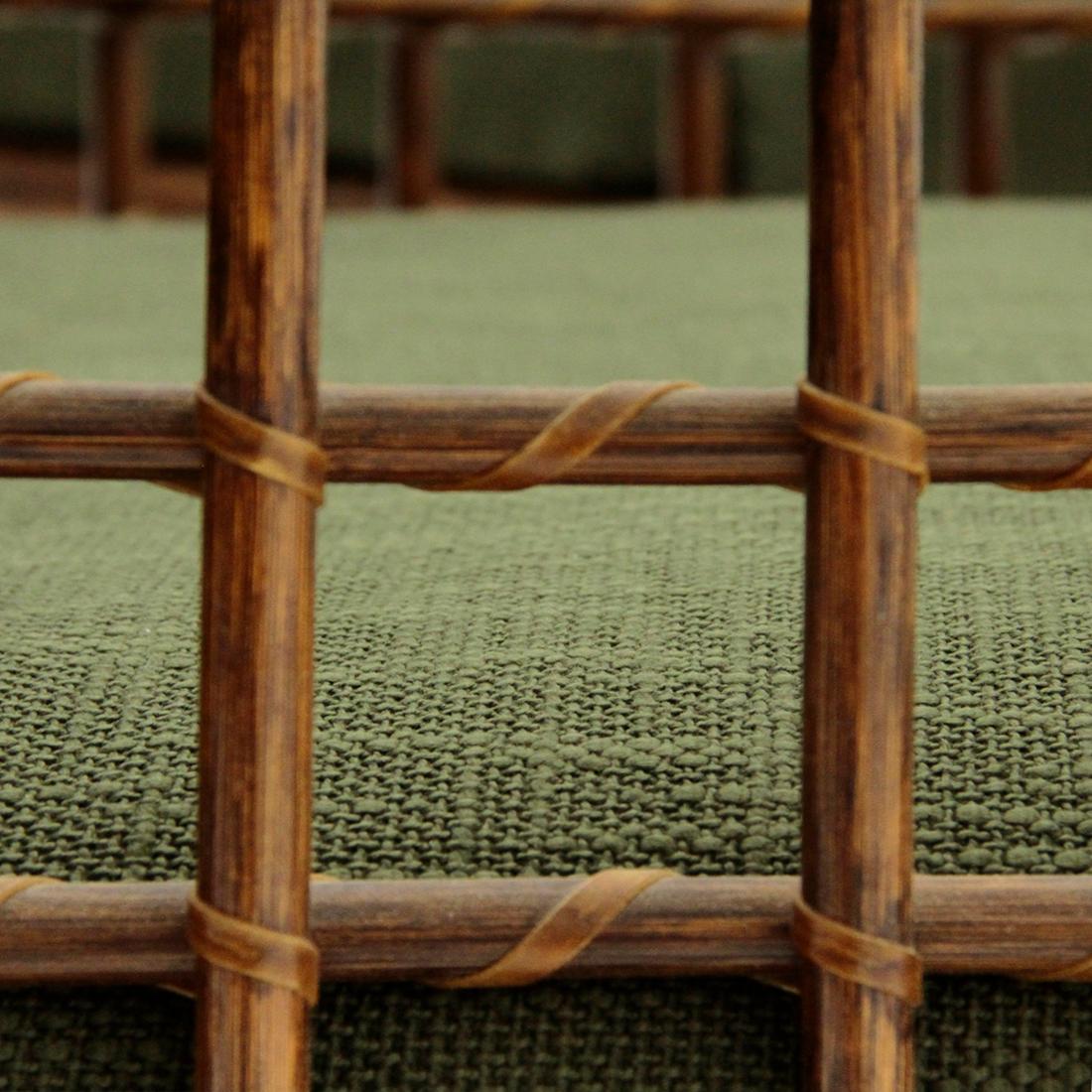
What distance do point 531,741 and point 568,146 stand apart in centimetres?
181

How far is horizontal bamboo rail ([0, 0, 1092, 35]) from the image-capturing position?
1.58m

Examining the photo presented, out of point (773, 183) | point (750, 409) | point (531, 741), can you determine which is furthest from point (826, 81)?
point (773, 183)

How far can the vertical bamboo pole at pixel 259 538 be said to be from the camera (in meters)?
0.38

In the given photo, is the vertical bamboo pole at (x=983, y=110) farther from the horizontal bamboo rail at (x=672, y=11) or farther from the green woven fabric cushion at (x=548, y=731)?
the green woven fabric cushion at (x=548, y=731)

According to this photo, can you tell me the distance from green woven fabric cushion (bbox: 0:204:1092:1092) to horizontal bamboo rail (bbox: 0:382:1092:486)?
9 centimetres

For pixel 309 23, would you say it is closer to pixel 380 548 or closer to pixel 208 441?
pixel 208 441

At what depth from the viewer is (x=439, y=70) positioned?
2.14 m

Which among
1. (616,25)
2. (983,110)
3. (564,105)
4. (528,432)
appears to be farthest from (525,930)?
(564,105)

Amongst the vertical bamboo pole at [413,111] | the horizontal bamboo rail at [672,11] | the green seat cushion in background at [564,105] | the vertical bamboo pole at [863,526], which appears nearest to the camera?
the vertical bamboo pole at [863,526]

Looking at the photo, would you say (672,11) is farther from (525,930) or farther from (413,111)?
(525,930)

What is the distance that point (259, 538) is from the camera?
0.38 m

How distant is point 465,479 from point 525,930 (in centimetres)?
10

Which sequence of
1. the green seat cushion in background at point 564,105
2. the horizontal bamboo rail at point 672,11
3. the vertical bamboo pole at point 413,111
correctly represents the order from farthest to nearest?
1. the green seat cushion in background at point 564,105
2. the vertical bamboo pole at point 413,111
3. the horizontal bamboo rail at point 672,11

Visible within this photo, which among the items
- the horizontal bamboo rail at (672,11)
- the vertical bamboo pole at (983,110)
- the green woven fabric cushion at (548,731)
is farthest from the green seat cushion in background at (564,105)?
the green woven fabric cushion at (548,731)
